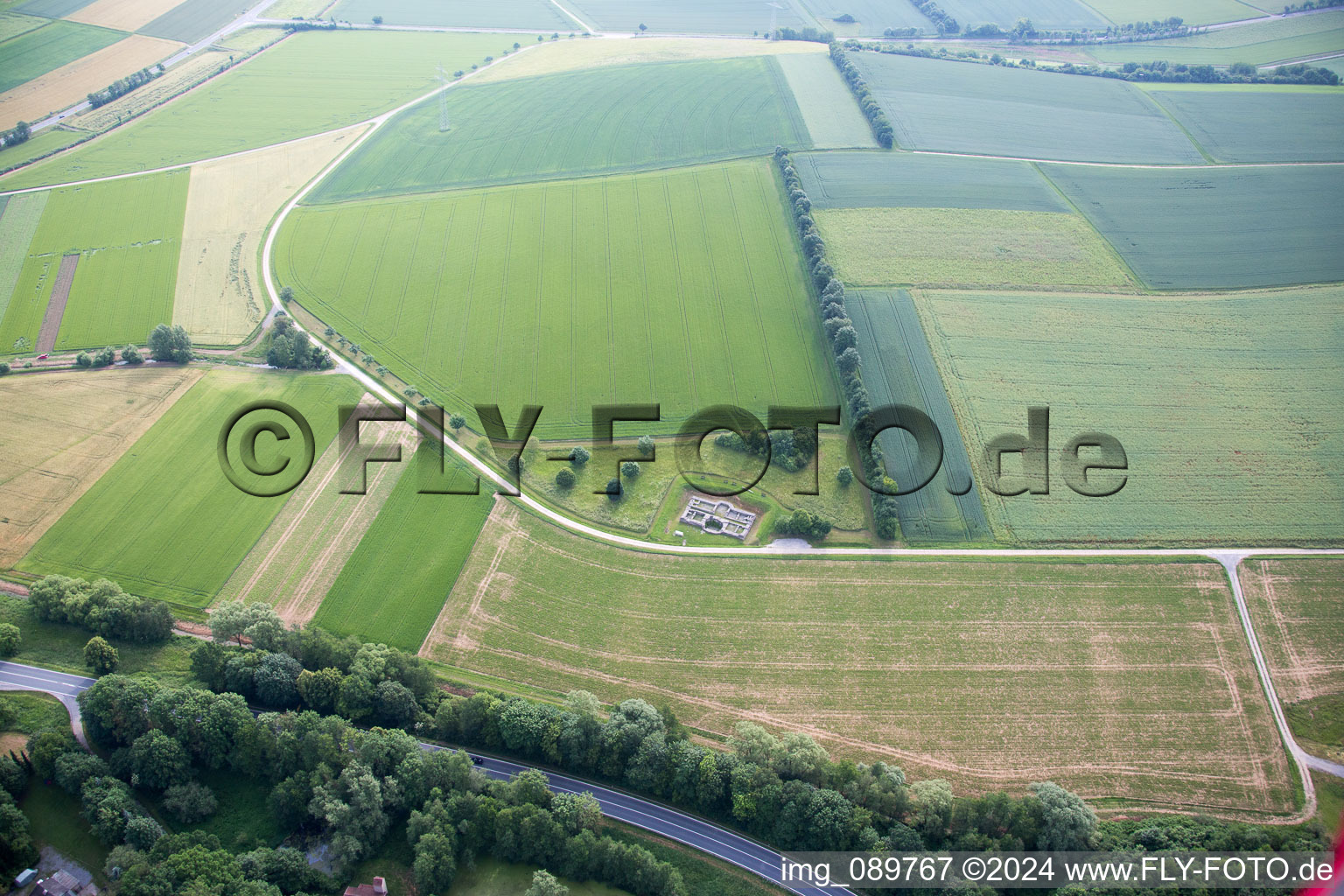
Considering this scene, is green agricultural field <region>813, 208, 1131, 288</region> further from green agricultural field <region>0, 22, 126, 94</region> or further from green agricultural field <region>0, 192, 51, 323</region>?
green agricultural field <region>0, 22, 126, 94</region>

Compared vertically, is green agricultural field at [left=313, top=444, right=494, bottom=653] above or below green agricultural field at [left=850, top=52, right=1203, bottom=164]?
below

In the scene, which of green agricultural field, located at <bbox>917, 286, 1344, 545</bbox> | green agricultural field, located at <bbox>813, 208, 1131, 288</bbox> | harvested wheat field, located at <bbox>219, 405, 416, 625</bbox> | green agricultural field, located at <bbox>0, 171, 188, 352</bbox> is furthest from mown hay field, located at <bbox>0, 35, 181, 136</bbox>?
green agricultural field, located at <bbox>917, 286, 1344, 545</bbox>

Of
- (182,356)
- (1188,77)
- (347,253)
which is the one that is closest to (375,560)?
(182,356)

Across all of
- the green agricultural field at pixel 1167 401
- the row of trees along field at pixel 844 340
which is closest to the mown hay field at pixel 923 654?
the row of trees along field at pixel 844 340

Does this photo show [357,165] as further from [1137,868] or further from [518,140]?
[1137,868]

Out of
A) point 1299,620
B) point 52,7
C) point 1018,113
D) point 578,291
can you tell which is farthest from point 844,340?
point 52,7

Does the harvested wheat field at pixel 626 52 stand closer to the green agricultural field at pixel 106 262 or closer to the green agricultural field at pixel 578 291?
the green agricultural field at pixel 578 291

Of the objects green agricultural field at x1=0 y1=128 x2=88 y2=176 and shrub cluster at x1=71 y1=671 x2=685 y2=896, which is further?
green agricultural field at x1=0 y1=128 x2=88 y2=176
